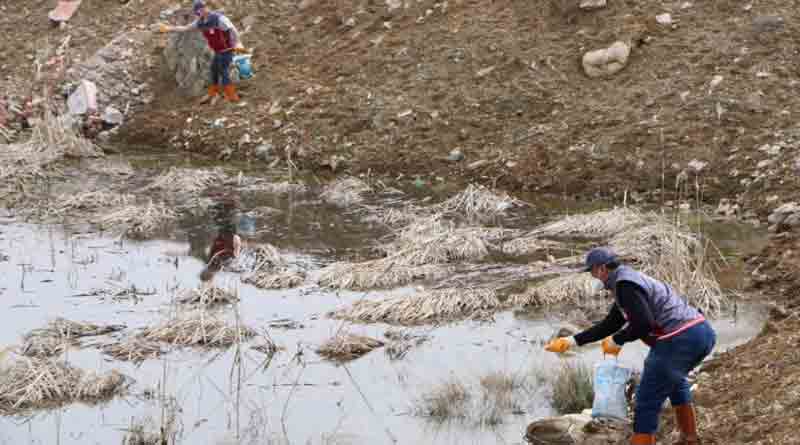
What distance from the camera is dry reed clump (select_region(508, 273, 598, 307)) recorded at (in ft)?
34.7

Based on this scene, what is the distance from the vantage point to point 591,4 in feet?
54.7

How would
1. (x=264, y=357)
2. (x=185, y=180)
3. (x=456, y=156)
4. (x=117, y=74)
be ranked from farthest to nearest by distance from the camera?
(x=117, y=74) < (x=456, y=156) < (x=185, y=180) < (x=264, y=357)

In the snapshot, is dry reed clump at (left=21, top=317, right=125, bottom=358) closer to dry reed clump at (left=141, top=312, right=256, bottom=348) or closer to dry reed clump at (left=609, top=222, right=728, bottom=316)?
dry reed clump at (left=141, top=312, right=256, bottom=348)

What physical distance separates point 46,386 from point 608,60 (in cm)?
972

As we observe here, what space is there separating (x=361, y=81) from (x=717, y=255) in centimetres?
737

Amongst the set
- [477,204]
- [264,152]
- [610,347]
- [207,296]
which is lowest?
[264,152]

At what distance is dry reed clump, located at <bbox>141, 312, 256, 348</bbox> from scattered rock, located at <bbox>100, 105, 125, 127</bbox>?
9401 mm

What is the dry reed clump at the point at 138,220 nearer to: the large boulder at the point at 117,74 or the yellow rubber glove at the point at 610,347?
the large boulder at the point at 117,74

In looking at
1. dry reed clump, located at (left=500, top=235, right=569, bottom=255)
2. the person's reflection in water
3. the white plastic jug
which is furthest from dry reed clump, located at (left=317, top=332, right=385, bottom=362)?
dry reed clump, located at (left=500, top=235, right=569, bottom=255)

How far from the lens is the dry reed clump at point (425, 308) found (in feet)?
34.0

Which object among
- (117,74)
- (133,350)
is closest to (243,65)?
(117,74)

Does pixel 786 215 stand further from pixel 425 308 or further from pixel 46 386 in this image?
pixel 46 386

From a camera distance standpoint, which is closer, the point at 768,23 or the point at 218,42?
the point at 768,23

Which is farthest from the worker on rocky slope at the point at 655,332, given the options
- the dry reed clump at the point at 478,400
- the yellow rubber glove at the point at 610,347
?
the dry reed clump at the point at 478,400
